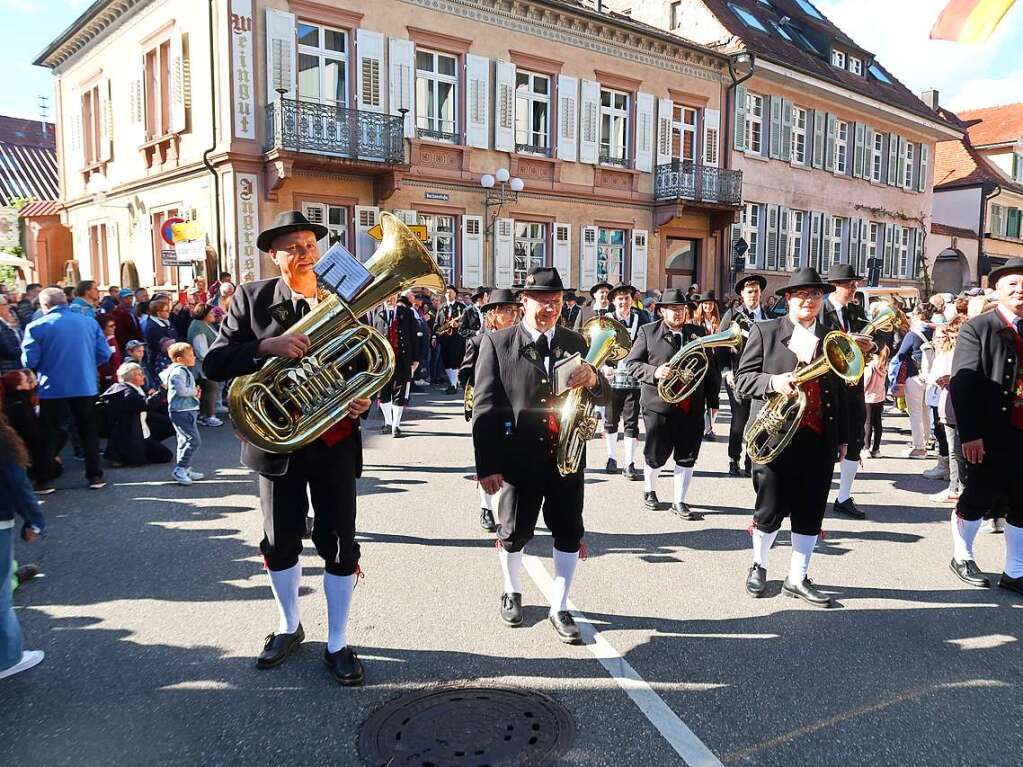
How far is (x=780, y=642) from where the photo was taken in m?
4.22

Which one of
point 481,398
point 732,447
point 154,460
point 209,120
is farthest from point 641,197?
point 481,398

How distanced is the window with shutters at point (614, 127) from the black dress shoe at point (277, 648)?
67.2 ft

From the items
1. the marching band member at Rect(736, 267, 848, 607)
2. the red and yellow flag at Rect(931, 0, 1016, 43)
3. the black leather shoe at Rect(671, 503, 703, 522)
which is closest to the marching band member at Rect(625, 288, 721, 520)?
the black leather shoe at Rect(671, 503, 703, 522)

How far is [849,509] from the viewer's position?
6.91m

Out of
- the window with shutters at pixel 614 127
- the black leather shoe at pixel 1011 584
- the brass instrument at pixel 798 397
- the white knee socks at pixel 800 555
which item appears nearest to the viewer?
the brass instrument at pixel 798 397

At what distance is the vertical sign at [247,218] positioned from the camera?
16781 millimetres

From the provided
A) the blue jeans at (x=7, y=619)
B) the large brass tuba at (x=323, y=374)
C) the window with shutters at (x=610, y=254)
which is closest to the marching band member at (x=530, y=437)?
the large brass tuba at (x=323, y=374)

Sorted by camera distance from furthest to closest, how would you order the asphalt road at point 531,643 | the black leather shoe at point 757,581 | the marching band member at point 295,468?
the black leather shoe at point 757,581, the marching band member at point 295,468, the asphalt road at point 531,643

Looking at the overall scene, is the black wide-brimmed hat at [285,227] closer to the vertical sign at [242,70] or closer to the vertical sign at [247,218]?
the vertical sign at [247,218]

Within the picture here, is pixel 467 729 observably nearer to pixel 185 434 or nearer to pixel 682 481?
pixel 682 481

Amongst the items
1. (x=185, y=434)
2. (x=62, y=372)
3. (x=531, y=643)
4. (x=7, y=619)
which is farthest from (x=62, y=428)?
(x=531, y=643)

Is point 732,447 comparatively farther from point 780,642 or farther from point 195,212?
point 195,212

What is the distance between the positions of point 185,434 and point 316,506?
467 cm

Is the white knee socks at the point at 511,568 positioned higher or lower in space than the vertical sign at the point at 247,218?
lower
